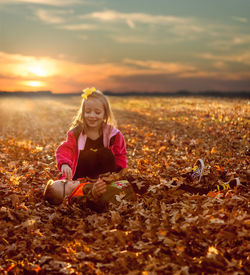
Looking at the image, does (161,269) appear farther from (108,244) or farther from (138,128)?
(138,128)

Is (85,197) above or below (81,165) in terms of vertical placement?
below

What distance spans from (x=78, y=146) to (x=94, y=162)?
0.44m

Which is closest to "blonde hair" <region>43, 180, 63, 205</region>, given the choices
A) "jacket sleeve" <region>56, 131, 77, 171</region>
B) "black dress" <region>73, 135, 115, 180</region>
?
"jacket sleeve" <region>56, 131, 77, 171</region>

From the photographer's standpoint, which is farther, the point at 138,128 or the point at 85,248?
the point at 138,128

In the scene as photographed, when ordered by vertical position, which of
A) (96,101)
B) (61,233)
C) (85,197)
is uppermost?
(96,101)

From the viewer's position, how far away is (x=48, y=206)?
536 centimetres

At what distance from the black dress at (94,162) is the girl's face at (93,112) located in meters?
0.50

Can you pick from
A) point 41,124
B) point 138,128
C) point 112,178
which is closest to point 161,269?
point 112,178

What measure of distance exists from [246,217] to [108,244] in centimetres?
188

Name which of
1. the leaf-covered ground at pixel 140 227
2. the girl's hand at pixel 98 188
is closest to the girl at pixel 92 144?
the leaf-covered ground at pixel 140 227

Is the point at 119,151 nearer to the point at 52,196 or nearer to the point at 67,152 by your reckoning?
the point at 67,152

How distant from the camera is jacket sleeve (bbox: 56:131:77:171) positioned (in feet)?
18.0

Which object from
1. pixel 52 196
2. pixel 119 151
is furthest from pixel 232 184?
pixel 52 196

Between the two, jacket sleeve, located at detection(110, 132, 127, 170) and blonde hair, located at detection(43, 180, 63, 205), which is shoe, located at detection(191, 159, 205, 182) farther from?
blonde hair, located at detection(43, 180, 63, 205)
